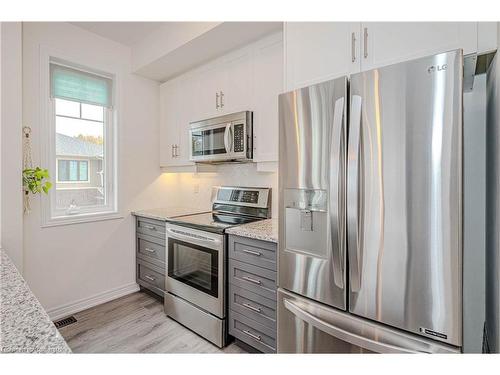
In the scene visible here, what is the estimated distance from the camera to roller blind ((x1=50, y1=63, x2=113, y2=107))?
2445mm

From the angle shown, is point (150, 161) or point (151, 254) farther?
point (150, 161)

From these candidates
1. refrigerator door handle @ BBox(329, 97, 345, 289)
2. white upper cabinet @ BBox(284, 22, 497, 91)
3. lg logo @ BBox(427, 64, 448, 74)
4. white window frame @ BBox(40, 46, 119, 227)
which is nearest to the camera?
lg logo @ BBox(427, 64, 448, 74)

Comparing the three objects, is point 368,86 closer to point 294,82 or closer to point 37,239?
point 294,82

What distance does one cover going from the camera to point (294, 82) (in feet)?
5.37

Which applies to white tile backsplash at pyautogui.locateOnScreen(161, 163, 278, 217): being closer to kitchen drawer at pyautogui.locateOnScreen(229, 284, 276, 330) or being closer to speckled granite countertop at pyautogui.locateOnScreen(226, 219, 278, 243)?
speckled granite countertop at pyautogui.locateOnScreen(226, 219, 278, 243)

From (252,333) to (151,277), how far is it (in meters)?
1.35

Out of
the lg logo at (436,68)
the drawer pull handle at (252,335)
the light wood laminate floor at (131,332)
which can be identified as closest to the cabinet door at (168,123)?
the light wood laminate floor at (131,332)

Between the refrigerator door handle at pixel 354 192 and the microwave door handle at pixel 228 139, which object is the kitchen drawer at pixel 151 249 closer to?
the microwave door handle at pixel 228 139

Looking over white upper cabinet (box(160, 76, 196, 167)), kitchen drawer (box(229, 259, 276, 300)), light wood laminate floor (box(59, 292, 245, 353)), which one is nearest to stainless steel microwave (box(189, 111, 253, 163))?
white upper cabinet (box(160, 76, 196, 167))

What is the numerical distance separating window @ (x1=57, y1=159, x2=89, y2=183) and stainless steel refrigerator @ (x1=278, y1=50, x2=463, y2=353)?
7.10 ft
